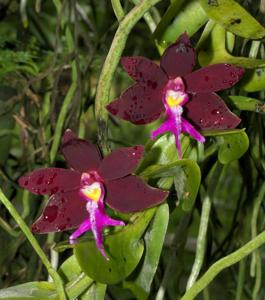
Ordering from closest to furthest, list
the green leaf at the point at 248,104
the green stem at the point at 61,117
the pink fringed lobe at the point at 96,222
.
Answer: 1. the pink fringed lobe at the point at 96,222
2. the green leaf at the point at 248,104
3. the green stem at the point at 61,117

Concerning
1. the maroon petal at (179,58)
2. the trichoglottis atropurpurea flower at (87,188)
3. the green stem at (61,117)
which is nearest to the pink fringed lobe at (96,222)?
the trichoglottis atropurpurea flower at (87,188)

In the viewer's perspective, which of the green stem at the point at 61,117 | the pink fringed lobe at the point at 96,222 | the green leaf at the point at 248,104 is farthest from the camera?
the green stem at the point at 61,117

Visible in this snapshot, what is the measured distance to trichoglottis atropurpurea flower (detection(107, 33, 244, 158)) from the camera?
1.72ft

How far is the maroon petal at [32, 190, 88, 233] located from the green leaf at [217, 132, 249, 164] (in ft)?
0.48

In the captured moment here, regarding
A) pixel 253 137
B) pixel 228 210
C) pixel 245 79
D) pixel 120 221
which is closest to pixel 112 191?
pixel 120 221

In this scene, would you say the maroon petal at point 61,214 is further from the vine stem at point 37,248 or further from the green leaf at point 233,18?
the green leaf at point 233,18

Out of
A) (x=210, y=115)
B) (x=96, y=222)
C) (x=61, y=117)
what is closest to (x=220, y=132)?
(x=210, y=115)

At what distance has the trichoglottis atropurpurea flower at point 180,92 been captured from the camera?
52cm

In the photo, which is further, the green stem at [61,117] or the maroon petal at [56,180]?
the green stem at [61,117]

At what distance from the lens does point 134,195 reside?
52cm

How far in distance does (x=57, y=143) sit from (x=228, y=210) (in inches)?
38.7

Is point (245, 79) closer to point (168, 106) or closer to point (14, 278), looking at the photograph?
point (168, 106)

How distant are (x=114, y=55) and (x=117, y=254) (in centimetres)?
16

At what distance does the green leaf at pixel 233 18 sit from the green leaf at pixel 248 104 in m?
0.07
